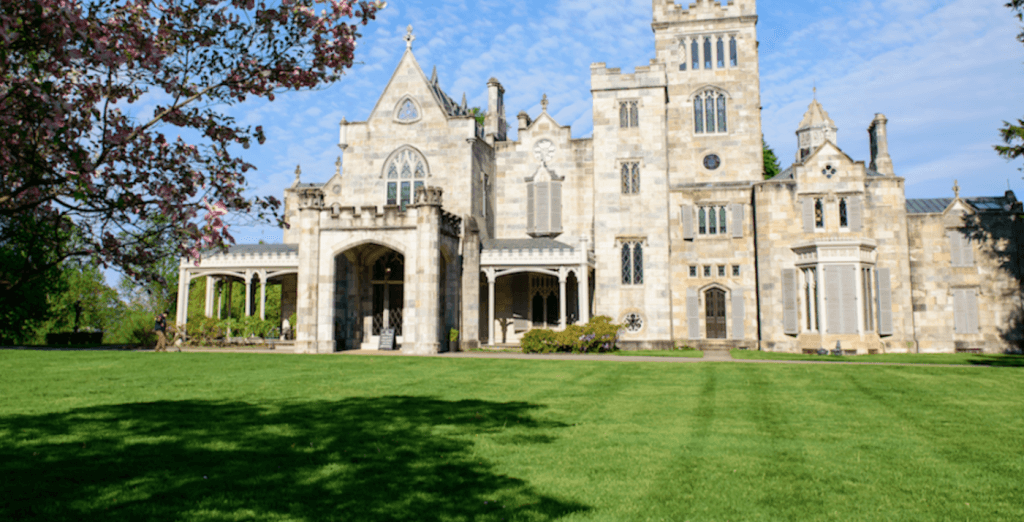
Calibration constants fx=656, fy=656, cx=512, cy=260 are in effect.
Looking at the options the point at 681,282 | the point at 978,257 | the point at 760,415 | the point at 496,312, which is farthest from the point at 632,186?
the point at 760,415

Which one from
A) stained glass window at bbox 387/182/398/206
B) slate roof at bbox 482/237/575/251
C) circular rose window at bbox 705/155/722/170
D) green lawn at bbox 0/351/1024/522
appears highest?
circular rose window at bbox 705/155/722/170

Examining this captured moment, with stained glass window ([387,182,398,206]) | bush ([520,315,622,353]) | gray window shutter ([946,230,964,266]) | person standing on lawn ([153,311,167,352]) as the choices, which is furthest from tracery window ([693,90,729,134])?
person standing on lawn ([153,311,167,352])

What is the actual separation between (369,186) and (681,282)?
17.0 metres

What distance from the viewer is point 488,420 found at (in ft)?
32.5

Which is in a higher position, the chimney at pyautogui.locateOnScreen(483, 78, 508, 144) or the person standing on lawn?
the chimney at pyautogui.locateOnScreen(483, 78, 508, 144)

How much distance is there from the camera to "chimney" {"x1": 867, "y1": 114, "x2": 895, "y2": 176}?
34344 mm

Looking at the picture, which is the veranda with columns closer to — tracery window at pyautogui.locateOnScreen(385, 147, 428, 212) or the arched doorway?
the arched doorway

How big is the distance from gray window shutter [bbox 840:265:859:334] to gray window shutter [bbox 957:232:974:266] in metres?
6.38

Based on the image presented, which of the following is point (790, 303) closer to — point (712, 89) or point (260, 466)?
point (712, 89)

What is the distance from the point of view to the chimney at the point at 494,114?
3744 centimetres

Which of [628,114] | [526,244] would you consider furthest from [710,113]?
[526,244]

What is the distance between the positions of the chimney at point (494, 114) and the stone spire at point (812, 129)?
1884 centimetres

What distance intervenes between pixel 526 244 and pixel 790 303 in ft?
42.6

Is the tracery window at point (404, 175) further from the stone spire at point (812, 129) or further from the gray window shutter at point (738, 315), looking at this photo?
the stone spire at point (812, 129)
